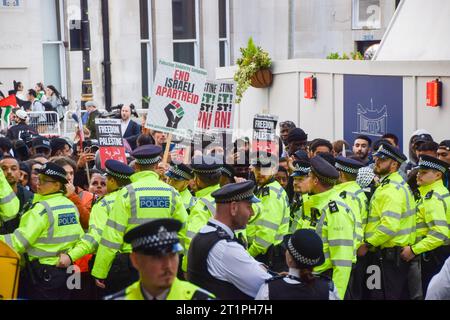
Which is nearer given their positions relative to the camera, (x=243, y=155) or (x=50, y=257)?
(x=50, y=257)

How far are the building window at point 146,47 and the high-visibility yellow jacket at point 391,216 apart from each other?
22111mm

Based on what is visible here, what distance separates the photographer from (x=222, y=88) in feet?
45.2

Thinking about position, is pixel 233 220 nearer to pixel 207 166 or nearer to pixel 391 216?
pixel 207 166

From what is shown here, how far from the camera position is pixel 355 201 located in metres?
9.16

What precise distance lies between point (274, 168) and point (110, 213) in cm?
246

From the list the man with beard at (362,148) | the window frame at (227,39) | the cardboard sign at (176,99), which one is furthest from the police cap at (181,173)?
Answer: the window frame at (227,39)

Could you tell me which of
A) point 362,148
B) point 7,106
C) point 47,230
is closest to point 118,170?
point 47,230

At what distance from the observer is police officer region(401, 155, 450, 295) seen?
970 centimetres

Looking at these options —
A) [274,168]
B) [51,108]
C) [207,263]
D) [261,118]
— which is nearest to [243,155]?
[274,168]

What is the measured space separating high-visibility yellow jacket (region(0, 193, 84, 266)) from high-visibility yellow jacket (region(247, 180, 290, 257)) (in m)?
1.62

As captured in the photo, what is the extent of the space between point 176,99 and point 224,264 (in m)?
5.50

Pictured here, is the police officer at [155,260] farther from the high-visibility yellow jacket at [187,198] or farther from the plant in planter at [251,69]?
the plant in planter at [251,69]

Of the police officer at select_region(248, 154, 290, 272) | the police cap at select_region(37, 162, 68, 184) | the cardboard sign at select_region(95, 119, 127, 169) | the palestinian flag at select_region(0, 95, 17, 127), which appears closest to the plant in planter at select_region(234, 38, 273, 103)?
the palestinian flag at select_region(0, 95, 17, 127)

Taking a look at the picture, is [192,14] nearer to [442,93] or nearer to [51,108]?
[51,108]
